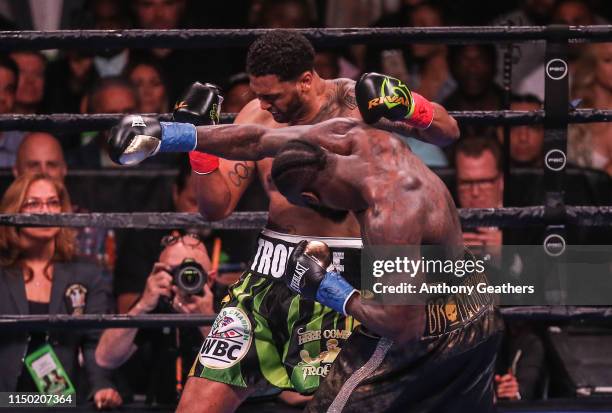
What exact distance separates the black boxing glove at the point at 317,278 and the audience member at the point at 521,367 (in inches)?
44.8

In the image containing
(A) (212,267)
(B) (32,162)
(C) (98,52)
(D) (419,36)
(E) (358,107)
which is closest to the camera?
(E) (358,107)

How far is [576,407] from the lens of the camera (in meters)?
3.52

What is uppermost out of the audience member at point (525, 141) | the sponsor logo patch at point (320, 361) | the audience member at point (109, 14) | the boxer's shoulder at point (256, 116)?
the audience member at point (109, 14)

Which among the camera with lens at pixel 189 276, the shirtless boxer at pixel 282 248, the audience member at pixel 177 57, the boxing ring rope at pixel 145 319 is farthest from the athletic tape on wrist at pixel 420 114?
the audience member at pixel 177 57

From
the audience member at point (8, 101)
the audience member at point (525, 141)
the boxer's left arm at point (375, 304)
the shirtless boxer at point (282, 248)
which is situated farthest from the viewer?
the audience member at point (8, 101)

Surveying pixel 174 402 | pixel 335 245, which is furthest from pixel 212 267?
pixel 335 245

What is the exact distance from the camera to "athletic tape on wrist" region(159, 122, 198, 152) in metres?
2.62

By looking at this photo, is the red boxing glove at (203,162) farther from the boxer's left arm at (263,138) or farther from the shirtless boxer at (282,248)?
the boxer's left arm at (263,138)

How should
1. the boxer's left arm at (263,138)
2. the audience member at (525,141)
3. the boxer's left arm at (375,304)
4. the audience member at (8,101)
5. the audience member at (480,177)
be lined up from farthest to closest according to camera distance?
1. the audience member at (8,101)
2. the audience member at (525,141)
3. the audience member at (480,177)
4. the boxer's left arm at (263,138)
5. the boxer's left arm at (375,304)

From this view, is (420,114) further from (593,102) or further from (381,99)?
(593,102)

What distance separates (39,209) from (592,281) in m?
1.77

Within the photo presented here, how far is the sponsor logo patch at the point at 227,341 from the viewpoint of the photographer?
115 inches

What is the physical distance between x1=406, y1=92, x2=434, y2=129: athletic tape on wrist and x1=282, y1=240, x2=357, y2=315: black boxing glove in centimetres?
45

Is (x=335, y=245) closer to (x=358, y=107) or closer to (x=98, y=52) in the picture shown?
(x=358, y=107)
